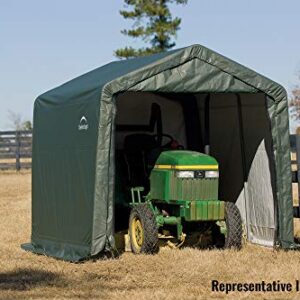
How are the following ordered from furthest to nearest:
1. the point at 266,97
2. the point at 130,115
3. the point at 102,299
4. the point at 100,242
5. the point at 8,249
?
the point at 130,115, the point at 8,249, the point at 266,97, the point at 100,242, the point at 102,299

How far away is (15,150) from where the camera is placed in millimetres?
31734

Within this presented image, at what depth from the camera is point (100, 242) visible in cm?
1044

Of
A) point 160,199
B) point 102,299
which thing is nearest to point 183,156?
point 160,199

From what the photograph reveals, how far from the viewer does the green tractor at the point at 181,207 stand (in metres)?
A: 11.1

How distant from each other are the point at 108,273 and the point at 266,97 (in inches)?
127

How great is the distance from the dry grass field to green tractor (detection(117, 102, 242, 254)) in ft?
1.19

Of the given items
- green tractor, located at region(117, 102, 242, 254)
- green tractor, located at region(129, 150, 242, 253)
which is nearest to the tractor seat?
green tractor, located at region(117, 102, 242, 254)

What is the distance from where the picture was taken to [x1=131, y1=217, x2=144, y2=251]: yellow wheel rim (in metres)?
11.2

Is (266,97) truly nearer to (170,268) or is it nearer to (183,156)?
(183,156)

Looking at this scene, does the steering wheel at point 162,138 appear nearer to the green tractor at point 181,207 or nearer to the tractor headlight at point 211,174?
the green tractor at point 181,207

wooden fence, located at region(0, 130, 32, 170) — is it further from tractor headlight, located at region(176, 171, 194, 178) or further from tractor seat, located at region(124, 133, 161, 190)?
tractor headlight, located at region(176, 171, 194, 178)

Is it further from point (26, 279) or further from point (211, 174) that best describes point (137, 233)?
point (26, 279)

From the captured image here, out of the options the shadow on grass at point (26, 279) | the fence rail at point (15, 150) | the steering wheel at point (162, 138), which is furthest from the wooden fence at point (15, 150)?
the shadow on grass at point (26, 279)

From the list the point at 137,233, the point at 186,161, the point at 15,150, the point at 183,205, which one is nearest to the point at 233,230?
the point at 183,205
